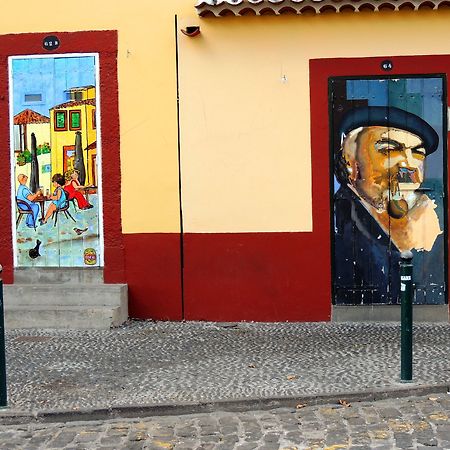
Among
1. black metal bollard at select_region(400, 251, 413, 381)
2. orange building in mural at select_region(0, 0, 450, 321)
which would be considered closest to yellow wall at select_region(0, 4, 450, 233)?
orange building in mural at select_region(0, 0, 450, 321)

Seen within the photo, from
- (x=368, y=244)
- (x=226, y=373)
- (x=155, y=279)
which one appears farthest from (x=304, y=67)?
(x=226, y=373)

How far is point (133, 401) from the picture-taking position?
6.55 metres

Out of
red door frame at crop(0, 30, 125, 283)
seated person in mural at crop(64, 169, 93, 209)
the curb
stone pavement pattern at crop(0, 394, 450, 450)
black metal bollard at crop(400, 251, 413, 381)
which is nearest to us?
stone pavement pattern at crop(0, 394, 450, 450)

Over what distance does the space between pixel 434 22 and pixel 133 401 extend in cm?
604

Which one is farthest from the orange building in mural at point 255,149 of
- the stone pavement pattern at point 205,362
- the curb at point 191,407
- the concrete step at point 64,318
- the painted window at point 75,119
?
the curb at point 191,407

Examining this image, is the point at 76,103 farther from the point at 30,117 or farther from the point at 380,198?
the point at 380,198

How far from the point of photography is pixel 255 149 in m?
9.88

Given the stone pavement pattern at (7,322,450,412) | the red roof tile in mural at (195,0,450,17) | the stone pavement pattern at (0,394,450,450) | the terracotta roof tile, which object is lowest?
the stone pavement pattern at (0,394,450,450)

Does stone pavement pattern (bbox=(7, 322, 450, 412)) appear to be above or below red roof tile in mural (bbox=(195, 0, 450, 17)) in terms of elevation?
below

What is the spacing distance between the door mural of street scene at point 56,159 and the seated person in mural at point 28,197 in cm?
1

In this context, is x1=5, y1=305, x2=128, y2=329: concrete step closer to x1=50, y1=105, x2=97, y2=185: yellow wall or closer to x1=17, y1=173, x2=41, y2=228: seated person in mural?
x1=17, y1=173, x2=41, y2=228: seated person in mural

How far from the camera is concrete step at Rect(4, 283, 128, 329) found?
945 centimetres

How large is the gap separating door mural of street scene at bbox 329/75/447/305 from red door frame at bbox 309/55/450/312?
0.28ft

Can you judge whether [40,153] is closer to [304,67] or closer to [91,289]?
[91,289]
